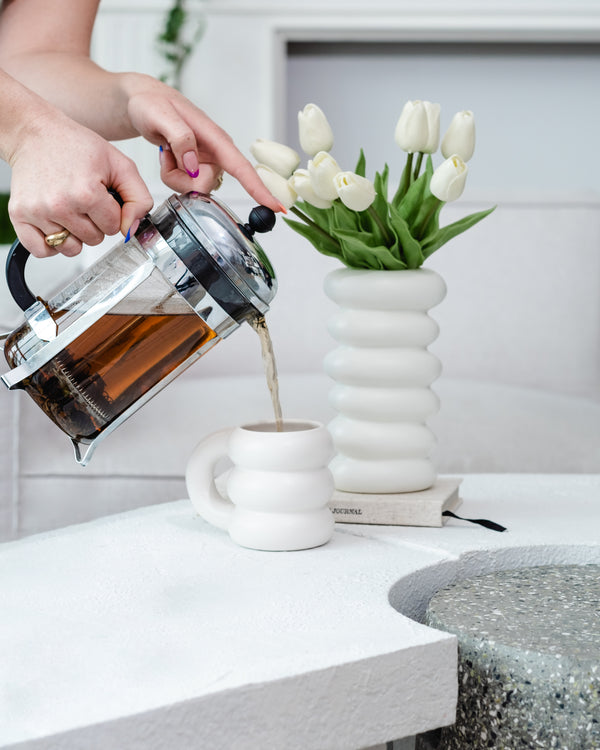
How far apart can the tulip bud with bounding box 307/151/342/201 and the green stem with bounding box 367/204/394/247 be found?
5cm

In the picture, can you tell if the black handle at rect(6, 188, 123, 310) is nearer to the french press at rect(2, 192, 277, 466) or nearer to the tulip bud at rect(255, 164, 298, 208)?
the french press at rect(2, 192, 277, 466)

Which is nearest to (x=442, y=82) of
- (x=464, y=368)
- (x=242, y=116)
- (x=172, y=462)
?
(x=242, y=116)

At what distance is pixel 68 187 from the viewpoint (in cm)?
77

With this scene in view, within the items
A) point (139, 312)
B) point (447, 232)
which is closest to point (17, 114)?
point (139, 312)

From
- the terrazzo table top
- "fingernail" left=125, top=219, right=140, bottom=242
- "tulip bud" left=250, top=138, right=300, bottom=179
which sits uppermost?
"tulip bud" left=250, top=138, right=300, bottom=179

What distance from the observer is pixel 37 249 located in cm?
81

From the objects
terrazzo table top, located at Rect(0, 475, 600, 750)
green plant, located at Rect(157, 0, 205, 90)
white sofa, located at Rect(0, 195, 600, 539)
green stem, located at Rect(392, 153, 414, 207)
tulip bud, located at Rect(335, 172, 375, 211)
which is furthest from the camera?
green plant, located at Rect(157, 0, 205, 90)

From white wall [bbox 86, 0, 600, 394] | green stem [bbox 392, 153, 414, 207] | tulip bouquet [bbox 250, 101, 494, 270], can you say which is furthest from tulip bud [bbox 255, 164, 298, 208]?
white wall [bbox 86, 0, 600, 394]

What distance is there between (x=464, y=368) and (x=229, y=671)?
1.56 meters

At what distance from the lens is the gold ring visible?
→ 806 millimetres

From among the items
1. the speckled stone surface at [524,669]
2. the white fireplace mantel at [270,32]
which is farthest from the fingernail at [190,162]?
the white fireplace mantel at [270,32]

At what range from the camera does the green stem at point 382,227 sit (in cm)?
95

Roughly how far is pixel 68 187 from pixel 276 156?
0.29 m

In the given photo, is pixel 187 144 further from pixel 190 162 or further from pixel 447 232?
pixel 447 232
